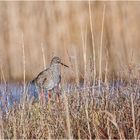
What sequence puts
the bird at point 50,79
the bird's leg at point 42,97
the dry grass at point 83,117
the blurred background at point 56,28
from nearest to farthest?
the dry grass at point 83,117
the bird's leg at point 42,97
the bird at point 50,79
the blurred background at point 56,28

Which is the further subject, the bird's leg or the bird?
the bird

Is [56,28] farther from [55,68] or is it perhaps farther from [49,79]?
[49,79]

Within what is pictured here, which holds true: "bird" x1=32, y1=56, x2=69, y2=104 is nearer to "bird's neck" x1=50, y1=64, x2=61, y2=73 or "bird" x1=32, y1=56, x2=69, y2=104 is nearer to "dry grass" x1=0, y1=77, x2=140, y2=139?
"bird's neck" x1=50, y1=64, x2=61, y2=73

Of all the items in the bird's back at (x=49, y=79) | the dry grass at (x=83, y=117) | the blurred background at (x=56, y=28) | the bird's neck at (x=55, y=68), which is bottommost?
the dry grass at (x=83, y=117)

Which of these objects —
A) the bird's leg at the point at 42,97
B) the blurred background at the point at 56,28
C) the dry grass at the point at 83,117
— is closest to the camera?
the dry grass at the point at 83,117

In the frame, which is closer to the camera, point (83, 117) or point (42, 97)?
point (83, 117)

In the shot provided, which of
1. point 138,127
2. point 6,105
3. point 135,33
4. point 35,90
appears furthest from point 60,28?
point 138,127

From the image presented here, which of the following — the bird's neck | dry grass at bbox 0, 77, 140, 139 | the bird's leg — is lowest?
dry grass at bbox 0, 77, 140, 139

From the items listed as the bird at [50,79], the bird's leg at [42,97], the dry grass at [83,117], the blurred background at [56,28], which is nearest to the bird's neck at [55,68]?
the bird at [50,79]

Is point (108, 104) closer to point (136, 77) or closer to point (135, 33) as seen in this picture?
point (136, 77)

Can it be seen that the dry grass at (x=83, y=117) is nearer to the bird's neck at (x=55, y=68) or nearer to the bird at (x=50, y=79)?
the bird at (x=50, y=79)

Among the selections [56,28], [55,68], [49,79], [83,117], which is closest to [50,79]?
[49,79]

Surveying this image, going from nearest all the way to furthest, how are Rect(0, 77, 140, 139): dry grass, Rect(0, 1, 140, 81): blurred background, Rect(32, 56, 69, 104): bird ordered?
Rect(0, 77, 140, 139): dry grass < Rect(32, 56, 69, 104): bird < Rect(0, 1, 140, 81): blurred background

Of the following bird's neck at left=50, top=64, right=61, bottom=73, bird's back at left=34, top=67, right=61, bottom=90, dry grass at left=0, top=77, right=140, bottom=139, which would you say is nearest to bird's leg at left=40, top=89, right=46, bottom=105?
dry grass at left=0, top=77, right=140, bottom=139
